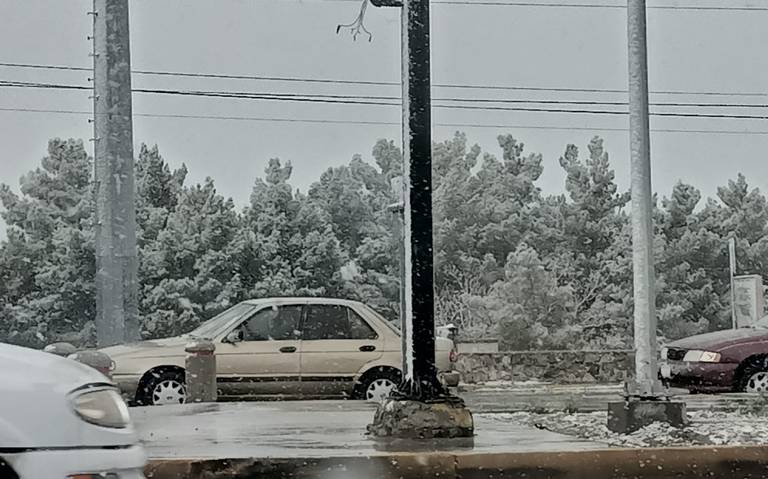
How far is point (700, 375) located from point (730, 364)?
37 cm

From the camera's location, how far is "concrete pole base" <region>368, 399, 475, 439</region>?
759 centimetres

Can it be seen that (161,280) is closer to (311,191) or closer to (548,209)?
(311,191)

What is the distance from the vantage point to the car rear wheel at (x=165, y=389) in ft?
38.9

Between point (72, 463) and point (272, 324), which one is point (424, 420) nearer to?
point (72, 463)

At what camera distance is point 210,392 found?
1156cm

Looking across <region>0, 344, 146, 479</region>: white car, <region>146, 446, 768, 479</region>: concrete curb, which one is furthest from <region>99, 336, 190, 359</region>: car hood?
<region>0, 344, 146, 479</region>: white car

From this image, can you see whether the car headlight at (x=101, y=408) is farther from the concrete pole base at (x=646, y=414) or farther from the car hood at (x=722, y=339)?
the car hood at (x=722, y=339)

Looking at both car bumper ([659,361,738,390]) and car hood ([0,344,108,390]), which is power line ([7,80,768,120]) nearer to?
car bumper ([659,361,738,390])

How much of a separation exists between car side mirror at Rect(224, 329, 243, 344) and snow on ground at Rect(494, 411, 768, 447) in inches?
132

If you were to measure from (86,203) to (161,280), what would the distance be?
2044 millimetres

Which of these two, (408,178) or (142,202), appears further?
(142,202)

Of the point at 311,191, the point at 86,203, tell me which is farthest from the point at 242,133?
the point at 86,203

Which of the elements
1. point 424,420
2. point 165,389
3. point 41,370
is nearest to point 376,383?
point 165,389

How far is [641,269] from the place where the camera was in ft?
28.4
